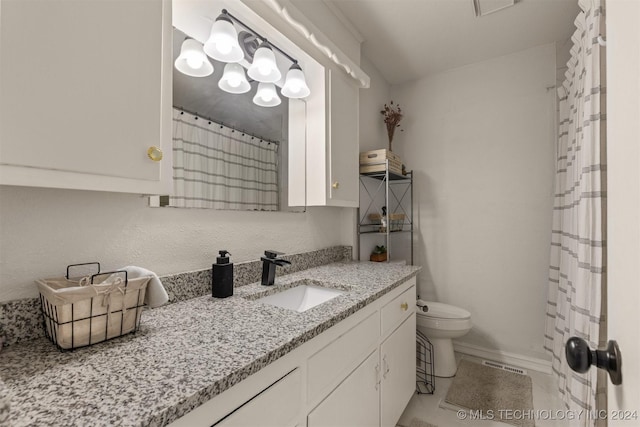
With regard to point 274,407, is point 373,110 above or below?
above

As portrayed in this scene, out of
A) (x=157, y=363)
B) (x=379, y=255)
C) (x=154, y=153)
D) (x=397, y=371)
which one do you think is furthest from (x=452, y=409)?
(x=154, y=153)

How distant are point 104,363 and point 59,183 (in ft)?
1.32

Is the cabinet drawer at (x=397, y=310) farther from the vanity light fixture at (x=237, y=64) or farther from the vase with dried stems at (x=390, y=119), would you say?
the vase with dried stems at (x=390, y=119)

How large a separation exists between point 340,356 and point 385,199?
1.85 meters

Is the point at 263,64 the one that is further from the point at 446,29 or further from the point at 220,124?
the point at 446,29

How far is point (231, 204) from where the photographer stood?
1.34 metres

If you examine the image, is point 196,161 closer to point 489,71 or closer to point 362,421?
point 362,421

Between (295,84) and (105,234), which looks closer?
(105,234)

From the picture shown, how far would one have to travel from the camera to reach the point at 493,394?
1.93m

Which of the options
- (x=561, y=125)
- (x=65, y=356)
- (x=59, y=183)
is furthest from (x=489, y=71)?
(x=65, y=356)

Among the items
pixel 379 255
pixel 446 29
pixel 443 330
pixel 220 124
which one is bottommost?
pixel 443 330

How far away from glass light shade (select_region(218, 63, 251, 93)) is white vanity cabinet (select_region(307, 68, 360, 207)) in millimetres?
456

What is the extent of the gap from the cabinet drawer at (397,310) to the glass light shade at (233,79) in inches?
48.8

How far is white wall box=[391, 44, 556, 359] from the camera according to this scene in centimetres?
225
